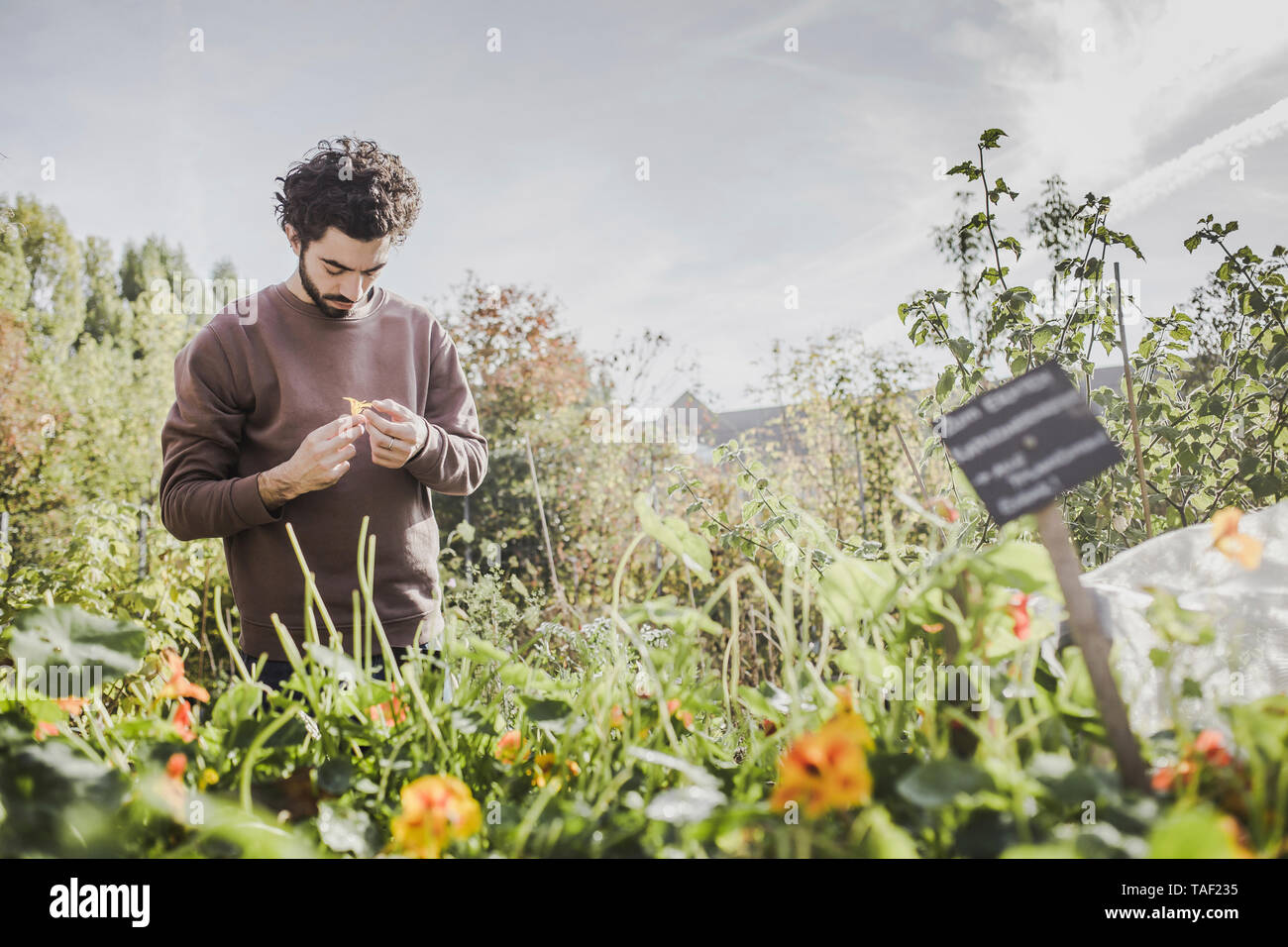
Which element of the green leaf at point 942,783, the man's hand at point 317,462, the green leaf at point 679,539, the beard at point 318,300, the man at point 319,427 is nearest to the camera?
the green leaf at point 942,783

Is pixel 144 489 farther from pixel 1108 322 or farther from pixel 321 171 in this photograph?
pixel 1108 322

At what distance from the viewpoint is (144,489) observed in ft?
23.8

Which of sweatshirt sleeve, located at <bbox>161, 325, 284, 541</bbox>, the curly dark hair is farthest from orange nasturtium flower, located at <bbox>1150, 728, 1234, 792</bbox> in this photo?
the curly dark hair

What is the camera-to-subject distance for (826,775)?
1.55 feet

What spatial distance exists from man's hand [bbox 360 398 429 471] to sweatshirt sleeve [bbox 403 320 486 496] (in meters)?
0.05

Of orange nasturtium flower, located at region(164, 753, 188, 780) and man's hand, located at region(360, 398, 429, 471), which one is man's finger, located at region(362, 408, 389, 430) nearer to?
man's hand, located at region(360, 398, 429, 471)

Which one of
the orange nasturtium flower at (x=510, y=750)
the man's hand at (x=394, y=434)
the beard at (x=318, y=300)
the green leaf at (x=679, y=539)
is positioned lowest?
the orange nasturtium flower at (x=510, y=750)

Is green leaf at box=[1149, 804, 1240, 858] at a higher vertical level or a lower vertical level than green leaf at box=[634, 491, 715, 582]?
lower

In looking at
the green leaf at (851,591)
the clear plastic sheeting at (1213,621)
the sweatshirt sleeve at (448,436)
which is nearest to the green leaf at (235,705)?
the green leaf at (851,591)

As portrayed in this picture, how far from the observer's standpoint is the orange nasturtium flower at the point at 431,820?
51 centimetres

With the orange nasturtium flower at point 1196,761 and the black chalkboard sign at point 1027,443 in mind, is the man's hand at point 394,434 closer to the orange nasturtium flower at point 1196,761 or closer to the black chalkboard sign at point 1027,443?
the black chalkboard sign at point 1027,443

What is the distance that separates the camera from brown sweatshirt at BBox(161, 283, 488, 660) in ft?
4.75

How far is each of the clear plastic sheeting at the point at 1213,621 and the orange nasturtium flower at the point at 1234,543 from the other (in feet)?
0.26
